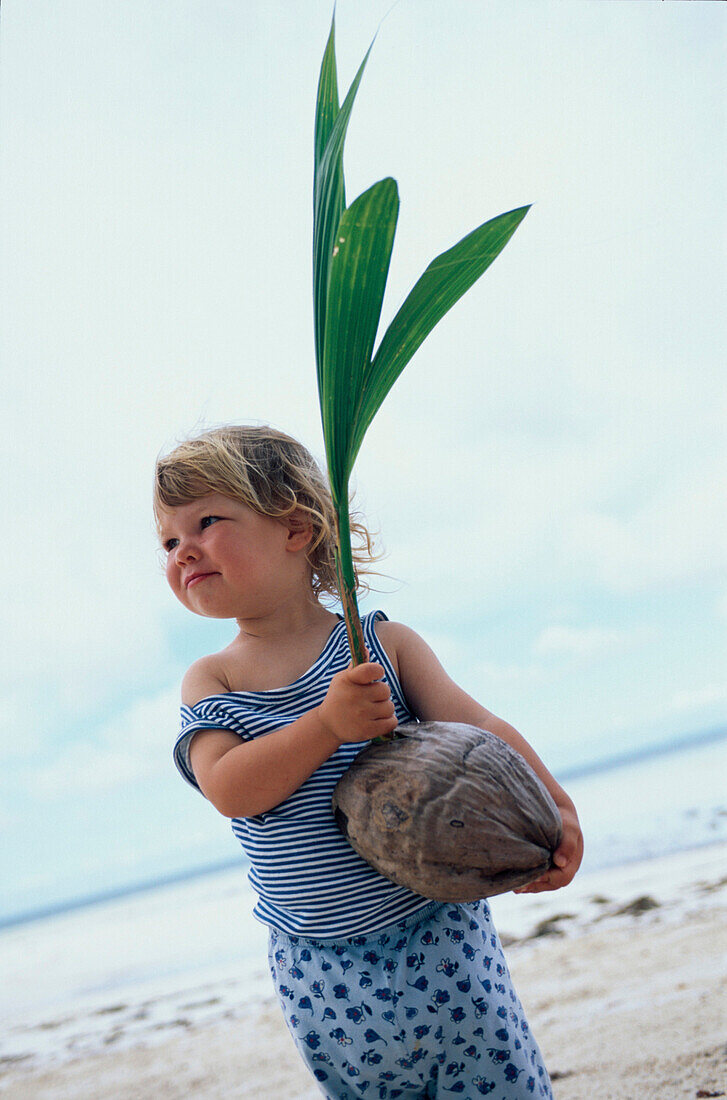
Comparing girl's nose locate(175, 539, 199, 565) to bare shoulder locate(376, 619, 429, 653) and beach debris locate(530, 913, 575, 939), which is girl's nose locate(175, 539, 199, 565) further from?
beach debris locate(530, 913, 575, 939)

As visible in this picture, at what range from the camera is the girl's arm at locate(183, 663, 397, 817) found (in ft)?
1.91

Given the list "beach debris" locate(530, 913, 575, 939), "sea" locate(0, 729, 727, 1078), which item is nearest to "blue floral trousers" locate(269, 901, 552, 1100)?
"sea" locate(0, 729, 727, 1078)

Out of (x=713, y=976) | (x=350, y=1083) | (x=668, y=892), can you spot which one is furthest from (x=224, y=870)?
(x=350, y=1083)

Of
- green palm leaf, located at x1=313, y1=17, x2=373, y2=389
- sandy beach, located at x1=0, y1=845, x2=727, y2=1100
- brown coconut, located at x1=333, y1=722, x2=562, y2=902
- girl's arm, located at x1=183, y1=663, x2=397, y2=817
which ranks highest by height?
green palm leaf, located at x1=313, y1=17, x2=373, y2=389

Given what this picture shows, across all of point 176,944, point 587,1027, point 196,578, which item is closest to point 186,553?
point 196,578

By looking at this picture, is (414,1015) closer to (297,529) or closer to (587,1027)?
(297,529)

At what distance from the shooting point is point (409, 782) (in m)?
0.56

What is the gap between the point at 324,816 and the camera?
2.25 ft

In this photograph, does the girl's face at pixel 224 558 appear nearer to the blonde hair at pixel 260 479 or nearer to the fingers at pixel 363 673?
the blonde hair at pixel 260 479

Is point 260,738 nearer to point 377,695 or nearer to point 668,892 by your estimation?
point 377,695

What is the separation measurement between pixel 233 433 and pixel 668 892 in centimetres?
214

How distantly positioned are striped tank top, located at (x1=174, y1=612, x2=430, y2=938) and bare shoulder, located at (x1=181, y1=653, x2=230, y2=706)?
2cm

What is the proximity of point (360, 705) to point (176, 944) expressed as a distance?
11.5 ft

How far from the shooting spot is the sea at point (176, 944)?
7.43 ft
